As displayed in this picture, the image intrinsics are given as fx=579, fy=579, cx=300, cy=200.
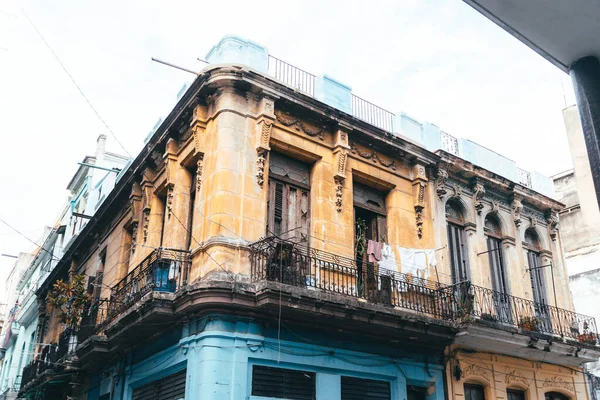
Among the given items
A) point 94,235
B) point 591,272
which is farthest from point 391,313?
point 591,272

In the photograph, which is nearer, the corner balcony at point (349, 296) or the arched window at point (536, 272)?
the corner balcony at point (349, 296)

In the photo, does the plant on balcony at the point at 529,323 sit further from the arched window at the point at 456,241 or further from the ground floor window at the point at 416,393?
the ground floor window at the point at 416,393

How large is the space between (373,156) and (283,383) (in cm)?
616

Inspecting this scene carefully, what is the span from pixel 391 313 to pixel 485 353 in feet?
13.8

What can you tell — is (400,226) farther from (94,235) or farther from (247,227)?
(94,235)

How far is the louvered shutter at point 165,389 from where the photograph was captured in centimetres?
1146

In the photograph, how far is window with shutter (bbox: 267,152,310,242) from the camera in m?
12.8

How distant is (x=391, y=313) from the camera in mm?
11969

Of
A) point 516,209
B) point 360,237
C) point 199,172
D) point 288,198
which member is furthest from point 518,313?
point 199,172

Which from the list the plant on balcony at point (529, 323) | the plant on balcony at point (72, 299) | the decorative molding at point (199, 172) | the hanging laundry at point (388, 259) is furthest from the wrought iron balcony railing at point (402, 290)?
the plant on balcony at point (72, 299)

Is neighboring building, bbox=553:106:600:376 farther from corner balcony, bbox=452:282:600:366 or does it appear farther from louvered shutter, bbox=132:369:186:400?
louvered shutter, bbox=132:369:186:400

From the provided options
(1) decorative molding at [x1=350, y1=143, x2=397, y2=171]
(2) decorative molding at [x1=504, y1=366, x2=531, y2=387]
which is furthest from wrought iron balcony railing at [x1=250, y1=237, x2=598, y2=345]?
(1) decorative molding at [x1=350, y1=143, x2=397, y2=171]

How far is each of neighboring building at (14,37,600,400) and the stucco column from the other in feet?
28.6

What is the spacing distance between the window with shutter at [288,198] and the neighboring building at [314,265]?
45mm
